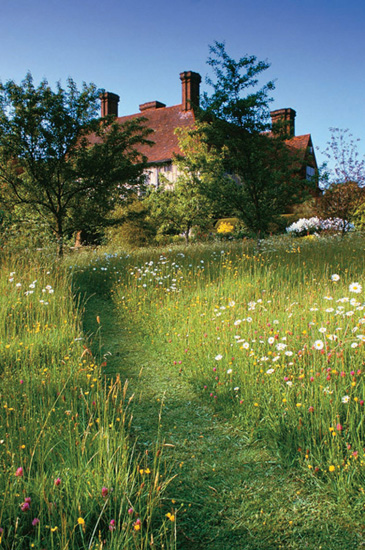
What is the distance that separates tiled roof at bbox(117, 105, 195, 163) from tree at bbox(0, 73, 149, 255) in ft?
47.9

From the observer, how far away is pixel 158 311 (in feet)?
20.8

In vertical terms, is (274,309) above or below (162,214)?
below

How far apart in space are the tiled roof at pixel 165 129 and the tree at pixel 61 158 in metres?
14.6

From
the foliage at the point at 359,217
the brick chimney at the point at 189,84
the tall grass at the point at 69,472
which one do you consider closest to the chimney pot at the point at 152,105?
the brick chimney at the point at 189,84

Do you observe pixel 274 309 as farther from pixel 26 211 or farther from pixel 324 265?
pixel 26 211

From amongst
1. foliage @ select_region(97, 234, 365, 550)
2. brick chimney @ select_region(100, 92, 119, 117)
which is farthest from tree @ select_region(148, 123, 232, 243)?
brick chimney @ select_region(100, 92, 119, 117)

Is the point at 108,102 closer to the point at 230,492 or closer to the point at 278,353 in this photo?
the point at 278,353

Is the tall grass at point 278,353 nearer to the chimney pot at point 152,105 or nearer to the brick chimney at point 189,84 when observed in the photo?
the brick chimney at point 189,84

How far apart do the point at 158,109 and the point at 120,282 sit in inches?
995

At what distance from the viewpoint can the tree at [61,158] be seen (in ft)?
35.3

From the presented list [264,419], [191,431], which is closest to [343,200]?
[264,419]

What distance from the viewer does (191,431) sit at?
354 centimetres

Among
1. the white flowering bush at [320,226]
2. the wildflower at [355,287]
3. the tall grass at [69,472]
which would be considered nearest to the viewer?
the tall grass at [69,472]

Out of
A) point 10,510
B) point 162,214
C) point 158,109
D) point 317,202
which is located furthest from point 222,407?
point 158,109
